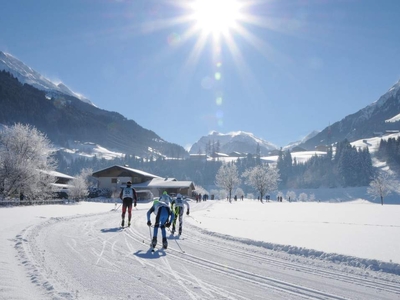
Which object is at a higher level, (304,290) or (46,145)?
(46,145)

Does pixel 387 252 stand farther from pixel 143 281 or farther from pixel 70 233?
pixel 70 233

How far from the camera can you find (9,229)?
12.1 metres

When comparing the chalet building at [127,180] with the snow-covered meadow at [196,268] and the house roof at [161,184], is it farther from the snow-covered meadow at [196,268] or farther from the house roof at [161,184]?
the snow-covered meadow at [196,268]

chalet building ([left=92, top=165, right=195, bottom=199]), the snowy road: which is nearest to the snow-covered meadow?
the snowy road

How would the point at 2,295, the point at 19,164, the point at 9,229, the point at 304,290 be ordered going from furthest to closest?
the point at 19,164 → the point at 9,229 → the point at 304,290 → the point at 2,295

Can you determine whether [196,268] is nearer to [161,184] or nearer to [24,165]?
[24,165]

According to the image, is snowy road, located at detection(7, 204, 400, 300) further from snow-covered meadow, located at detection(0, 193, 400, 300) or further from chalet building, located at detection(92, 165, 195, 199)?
chalet building, located at detection(92, 165, 195, 199)

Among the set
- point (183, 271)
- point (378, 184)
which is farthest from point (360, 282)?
point (378, 184)

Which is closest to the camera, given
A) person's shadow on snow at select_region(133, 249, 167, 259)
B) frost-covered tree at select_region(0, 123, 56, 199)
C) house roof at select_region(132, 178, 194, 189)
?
person's shadow on snow at select_region(133, 249, 167, 259)

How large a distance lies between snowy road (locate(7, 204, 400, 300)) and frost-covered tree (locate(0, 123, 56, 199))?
29.1m

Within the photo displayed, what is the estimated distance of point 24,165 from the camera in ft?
115

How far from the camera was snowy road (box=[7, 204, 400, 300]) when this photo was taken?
5.40 meters

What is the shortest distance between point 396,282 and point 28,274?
811cm

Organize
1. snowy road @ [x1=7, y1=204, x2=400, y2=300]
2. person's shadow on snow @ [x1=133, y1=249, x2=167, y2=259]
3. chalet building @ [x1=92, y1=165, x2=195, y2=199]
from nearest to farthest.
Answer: snowy road @ [x1=7, y1=204, x2=400, y2=300] → person's shadow on snow @ [x1=133, y1=249, x2=167, y2=259] → chalet building @ [x1=92, y1=165, x2=195, y2=199]
